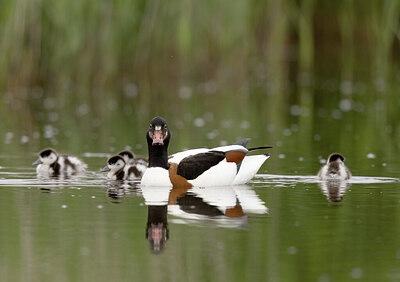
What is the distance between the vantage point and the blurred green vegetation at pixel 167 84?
16797 millimetres

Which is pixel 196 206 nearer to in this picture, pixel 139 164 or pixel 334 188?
pixel 334 188

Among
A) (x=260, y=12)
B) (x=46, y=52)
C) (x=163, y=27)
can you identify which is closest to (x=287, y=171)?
(x=163, y=27)

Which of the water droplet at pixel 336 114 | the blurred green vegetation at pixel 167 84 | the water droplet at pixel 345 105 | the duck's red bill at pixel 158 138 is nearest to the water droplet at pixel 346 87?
the blurred green vegetation at pixel 167 84

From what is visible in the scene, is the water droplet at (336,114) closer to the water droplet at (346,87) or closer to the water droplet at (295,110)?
the water droplet at (295,110)

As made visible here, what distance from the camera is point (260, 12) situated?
75.5 feet

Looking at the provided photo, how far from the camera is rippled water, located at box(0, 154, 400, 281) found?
6891 mm

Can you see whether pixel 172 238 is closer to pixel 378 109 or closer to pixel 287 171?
pixel 287 171

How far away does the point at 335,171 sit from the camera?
448 inches

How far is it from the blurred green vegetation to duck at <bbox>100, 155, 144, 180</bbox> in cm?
281

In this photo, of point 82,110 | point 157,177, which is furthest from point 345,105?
point 157,177

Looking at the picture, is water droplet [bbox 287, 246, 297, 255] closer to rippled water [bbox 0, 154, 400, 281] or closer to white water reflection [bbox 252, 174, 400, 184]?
rippled water [bbox 0, 154, 400, 281]

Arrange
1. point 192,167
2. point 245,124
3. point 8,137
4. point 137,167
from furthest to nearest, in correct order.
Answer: point 245,124
point 8,137
point 137,167
point 192,167

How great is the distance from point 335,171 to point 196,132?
5.98 m

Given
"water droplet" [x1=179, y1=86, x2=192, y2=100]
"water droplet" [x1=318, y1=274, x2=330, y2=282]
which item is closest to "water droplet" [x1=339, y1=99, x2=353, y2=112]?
"water droplet" [x1=179, y1=86, x2=192, y2=100]
